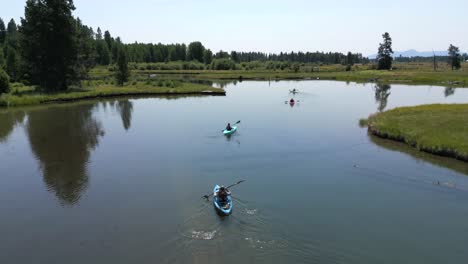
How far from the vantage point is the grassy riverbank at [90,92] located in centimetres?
7031

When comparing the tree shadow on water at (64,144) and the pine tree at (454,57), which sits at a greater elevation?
the pine tree at (454,57)

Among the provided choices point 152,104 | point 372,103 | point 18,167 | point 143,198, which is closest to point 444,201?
point 143,198

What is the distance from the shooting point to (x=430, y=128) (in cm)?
4131

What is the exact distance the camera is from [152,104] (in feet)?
252

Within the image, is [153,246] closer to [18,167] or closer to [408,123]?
[18,167]

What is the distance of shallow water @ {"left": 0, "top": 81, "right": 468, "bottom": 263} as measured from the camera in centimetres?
1978

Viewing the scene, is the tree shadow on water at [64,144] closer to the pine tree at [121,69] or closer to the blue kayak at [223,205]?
the blue kayak at [223,205]

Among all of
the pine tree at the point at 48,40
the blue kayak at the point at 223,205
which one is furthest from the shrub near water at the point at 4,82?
the blue kayak at the point at 223,205

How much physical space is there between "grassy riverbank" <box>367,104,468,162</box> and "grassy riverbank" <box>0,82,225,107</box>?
49189 mm

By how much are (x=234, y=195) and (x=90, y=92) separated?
64.2 meters

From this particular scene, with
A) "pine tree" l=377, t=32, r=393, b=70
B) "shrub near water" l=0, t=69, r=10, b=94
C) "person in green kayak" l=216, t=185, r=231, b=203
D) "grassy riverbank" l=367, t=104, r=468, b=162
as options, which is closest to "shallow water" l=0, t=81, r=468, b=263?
"person in green kayak" l=216, t=185, r=231, b=203

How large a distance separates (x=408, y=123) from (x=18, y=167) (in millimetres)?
41641

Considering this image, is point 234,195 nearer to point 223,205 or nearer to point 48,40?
point 223,205

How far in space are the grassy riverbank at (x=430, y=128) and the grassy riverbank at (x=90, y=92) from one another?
49189 millimetres
